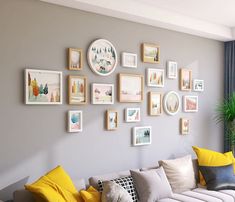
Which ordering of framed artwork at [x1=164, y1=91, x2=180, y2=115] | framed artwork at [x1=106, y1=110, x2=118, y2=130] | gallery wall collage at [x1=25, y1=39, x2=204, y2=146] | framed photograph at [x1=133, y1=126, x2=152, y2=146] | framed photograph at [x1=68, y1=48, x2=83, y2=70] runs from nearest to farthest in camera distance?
1. gallery wall collage at [x1=25, y1=39, x2=204, y2=146]
2. framed photograph at [x1=68, y1=48, x2=83, y2=70]
3. framed artwork at [x1=106, y1=110, x2=118, y2=130]
4. framed photograph at [x1=133, y1=126, x2=152, y2=146]
5. framed artwork at [x1=164, y1=91, x2=180, y2=115]

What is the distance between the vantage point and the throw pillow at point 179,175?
4.07 m

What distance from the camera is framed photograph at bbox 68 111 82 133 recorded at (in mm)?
3828

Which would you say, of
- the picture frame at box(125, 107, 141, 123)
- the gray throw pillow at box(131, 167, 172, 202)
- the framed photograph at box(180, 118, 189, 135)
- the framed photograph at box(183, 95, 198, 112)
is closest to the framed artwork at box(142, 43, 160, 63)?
the picture frame at box(125, 107, 141, 123)

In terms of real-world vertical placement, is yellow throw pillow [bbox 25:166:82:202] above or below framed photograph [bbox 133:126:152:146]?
below

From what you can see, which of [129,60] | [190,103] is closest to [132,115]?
[129,60]

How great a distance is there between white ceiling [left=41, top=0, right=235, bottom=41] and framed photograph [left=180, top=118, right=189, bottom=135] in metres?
1.28

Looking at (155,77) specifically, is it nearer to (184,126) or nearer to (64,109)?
(184,126)

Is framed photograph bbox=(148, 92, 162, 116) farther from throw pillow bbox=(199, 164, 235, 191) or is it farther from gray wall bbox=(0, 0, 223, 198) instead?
throw pillow bbox=(199, 164, 235, 191)

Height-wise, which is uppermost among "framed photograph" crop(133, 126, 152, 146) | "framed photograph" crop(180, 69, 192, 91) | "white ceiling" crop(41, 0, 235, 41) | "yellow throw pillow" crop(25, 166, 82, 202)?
"white ceiling" crop(41, 0, 235, 41)

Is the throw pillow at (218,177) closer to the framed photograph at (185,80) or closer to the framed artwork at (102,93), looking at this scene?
the framed photograph at (185,80)

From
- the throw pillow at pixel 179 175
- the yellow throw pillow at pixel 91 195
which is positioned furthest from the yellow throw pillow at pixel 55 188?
the throw pillow at pixel 179 175

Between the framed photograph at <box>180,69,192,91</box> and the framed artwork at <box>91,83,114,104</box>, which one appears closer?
the framed artwork at <box>91,83,114,104</box>

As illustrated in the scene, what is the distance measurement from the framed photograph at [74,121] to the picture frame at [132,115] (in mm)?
697

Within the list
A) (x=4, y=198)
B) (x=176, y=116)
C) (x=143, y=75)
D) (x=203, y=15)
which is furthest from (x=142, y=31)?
(x=4, y=198)
